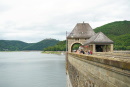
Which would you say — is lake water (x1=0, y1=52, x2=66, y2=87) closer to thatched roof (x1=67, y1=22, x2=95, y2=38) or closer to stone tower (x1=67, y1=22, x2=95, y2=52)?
stone tower (x1=67, y1=22, x2=95, y2=52)

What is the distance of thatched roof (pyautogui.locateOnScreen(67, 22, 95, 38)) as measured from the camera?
41.3 meters

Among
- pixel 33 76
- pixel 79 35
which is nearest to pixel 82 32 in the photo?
pixel 79 35

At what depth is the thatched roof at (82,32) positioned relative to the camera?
4134cm

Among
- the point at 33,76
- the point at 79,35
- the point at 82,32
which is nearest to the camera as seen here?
the point at 79,35

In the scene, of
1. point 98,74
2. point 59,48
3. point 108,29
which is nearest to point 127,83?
point 98,74

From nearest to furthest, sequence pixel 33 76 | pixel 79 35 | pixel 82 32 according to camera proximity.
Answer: pixel 79 35 < pixel 82 32 < pixel 33 76

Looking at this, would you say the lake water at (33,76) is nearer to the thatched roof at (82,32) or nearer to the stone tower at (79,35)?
the stone tower at (79,35)

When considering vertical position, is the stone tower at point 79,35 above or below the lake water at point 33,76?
above

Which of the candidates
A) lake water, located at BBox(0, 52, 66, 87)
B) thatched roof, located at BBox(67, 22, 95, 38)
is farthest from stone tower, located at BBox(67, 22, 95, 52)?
lake water, located at BBox(0, 52, 66, 87)

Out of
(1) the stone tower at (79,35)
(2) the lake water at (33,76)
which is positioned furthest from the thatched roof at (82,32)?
(2) the lake water at (33,76)

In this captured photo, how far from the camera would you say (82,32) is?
137 ft

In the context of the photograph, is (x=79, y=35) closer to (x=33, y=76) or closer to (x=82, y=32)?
(x=82, y=32)

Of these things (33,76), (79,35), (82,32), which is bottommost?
(33,76)

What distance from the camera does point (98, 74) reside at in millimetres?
7820
